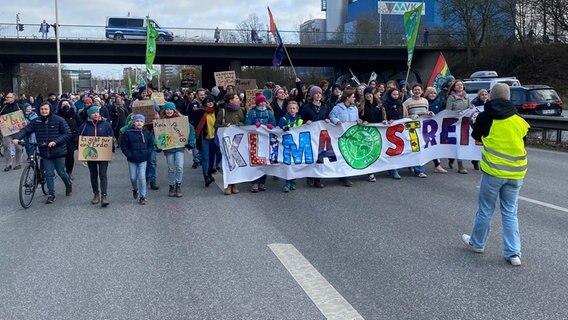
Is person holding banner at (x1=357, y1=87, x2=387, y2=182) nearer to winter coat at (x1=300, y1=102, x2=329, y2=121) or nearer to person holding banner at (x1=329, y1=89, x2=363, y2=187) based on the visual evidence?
person holding banner at (x1=329, y1=89, x2=363, y2=187)

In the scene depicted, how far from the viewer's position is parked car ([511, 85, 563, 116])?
2102cm

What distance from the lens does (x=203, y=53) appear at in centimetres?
5109

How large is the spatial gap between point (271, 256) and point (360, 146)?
525 centimetres

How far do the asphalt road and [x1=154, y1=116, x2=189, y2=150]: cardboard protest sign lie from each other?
0.94 metres

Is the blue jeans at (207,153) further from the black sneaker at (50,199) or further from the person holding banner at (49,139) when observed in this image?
the black sneaker at (50,199)

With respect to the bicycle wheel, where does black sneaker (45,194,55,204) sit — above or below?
below

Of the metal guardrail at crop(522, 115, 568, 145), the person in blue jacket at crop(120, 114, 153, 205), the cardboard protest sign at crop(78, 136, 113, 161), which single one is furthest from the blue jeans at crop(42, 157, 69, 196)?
the metal guardrail at crop(522, 115, 568, 145)

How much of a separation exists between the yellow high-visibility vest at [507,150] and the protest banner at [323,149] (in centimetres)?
497

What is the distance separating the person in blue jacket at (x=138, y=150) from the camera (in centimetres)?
971

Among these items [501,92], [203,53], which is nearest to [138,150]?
[501,92]

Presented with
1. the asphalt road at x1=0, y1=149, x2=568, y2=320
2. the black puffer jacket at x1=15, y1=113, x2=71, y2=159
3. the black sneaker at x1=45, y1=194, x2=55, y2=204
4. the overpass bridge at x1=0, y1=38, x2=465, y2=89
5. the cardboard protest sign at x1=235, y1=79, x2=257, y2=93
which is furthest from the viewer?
the overpass bridge at x1=0, y1=38, x2=465, y2=89

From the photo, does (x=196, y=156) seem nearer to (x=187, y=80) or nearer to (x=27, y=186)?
(x=27, y=186)

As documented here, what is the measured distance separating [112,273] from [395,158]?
22.8ft

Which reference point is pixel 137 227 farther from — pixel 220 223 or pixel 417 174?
pixel 417 174
